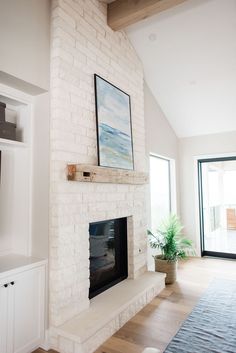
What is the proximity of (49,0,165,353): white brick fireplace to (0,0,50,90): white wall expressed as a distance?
86 millimetres

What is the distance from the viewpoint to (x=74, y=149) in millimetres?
2543

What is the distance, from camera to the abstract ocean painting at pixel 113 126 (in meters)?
2.90

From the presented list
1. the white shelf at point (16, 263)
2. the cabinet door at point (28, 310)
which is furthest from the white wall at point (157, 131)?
the cabinet door at point (28, 310)

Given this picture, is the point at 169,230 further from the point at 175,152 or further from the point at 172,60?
the point at 172,60

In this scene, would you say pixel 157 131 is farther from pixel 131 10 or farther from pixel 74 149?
pixel 74 149

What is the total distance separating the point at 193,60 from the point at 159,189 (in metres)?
2.28

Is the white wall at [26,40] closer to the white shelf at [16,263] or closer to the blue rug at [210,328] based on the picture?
the white shelf at [16,263]

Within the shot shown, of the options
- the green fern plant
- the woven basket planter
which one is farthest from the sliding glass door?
the woven basket planter

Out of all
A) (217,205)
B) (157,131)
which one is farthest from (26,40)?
(217,205)

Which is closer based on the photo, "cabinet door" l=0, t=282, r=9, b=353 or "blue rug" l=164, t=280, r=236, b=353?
"cabinet door" l=0, t=282, r=9, b=353

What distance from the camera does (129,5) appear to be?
9.91ft

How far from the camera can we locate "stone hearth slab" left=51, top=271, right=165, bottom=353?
2104 millimetres

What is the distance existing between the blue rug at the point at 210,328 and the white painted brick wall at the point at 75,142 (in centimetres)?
97

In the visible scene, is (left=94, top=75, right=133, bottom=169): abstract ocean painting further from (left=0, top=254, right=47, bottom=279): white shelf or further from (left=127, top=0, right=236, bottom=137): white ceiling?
(left=0, top=254, right=47, bottom=279): white shelf
